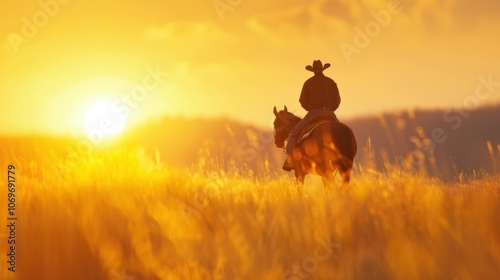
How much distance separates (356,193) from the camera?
7773 mm

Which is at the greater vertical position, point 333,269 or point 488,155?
point 488,155

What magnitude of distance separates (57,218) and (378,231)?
3341mm

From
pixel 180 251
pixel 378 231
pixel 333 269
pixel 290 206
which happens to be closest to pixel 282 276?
pixel 333 269

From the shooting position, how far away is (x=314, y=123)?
1123cm

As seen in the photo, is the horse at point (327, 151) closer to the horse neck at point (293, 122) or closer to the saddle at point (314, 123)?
the saddle at point (314, 123)

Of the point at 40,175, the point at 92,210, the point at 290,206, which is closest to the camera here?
the point at 92,210

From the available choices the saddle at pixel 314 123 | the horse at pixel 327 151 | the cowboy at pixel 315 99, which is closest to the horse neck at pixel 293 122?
the cowboy at pixel 315 99

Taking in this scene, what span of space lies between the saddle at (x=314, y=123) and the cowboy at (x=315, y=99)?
8 centimetres

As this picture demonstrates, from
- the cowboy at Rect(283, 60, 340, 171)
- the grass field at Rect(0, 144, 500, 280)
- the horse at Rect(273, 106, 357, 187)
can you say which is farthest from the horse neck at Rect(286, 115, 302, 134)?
the grass field at Rect(0, 144, 500, 280)

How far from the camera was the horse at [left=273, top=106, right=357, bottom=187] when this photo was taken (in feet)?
35.5

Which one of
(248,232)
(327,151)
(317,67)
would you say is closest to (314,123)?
(327,151)

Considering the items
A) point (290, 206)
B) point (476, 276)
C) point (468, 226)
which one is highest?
point (290, 206)

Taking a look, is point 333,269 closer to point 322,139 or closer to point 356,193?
point 356,193

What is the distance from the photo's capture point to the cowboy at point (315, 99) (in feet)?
38.3
